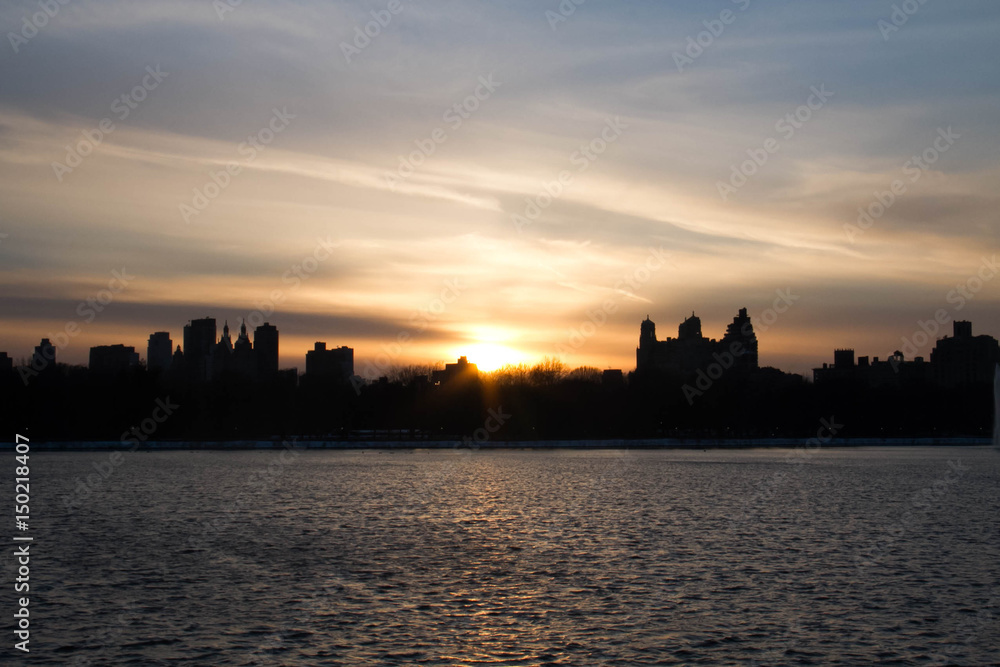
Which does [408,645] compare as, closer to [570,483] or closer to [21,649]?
[21,649]

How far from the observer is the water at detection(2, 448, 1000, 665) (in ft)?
91.3

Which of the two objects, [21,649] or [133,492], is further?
[133,492]

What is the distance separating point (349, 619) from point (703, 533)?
2620 cm

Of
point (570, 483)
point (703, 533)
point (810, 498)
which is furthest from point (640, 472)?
point (703, 533)

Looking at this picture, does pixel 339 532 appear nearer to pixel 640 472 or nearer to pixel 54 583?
pixel 54 583

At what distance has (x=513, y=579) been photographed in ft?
126

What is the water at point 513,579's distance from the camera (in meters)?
27.8

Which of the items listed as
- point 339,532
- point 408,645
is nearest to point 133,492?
point 339,532

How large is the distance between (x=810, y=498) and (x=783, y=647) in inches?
2043

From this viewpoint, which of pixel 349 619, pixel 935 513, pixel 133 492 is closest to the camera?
pixel 349 619

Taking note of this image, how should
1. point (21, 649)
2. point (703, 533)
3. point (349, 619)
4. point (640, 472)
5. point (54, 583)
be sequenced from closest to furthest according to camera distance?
point (21, 649)
point (349, 619)
point (54, 583)
point (703, 533)
point (640, 472)

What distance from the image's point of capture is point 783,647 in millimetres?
27875

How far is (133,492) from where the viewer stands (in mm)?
82688

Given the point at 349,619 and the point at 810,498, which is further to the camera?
the point at 810,498
